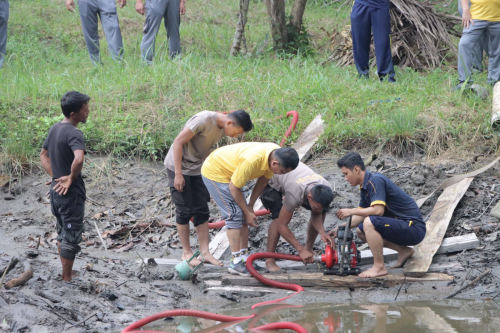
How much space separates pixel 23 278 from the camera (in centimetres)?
506

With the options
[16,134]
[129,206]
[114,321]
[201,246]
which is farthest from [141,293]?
[16,134]

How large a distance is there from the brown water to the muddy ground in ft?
0.48

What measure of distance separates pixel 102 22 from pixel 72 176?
19.6 feet

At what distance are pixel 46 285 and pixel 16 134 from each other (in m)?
3.56

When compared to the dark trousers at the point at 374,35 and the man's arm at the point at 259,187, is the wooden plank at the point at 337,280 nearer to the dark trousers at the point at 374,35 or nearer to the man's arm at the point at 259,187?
the man's arm at the point at 259,187

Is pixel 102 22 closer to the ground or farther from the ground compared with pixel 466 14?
farther from the ground

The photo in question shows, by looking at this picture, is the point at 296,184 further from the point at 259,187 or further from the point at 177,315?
the point at 177,315

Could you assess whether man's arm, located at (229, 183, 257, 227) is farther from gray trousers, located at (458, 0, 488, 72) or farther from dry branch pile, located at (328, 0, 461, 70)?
dry branch pile, located at (328, 0, 461, 70)

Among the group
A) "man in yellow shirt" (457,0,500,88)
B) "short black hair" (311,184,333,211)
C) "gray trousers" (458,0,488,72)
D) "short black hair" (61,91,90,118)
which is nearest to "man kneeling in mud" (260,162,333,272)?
"short black hair" (311,184,333,211)

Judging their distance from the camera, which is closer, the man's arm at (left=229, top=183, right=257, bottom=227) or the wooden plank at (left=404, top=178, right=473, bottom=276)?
the man's arm at (left=229, top=183, right=257, bottom=227)

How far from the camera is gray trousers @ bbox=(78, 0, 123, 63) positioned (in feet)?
33.4

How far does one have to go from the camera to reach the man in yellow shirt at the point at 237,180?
18.5ft

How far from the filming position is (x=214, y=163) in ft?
19.6

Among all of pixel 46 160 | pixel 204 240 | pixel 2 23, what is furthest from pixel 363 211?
pixel 2 23
